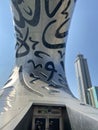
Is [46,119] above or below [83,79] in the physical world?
below

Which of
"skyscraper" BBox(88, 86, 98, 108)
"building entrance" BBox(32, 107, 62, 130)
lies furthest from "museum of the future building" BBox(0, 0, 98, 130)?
"skyscraper" BBox(88, 86, 98, 108)

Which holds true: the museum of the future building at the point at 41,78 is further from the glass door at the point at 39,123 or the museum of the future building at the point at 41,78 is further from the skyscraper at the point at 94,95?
the skyscraper at the point at 94,95

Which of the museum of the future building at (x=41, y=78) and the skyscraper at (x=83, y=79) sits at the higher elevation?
the skyscraper at (x=83, y=79)

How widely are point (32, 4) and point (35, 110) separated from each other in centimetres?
575

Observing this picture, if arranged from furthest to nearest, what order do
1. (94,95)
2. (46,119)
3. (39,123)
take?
(94,95)
(46,119)
(39,123)

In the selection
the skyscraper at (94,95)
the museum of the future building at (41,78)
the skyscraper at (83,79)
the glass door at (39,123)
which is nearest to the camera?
the museum of the future building at (41,78)

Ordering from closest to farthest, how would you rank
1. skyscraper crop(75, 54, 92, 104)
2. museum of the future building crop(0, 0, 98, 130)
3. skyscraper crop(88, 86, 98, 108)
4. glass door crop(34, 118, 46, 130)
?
museum of the future building crop(0, 0, 98, 130), glass door crop(34, 118, 46, 130), skyscraper crop(88, 86, 98, 108), skyscraper crop(75, 54, 92, 104)

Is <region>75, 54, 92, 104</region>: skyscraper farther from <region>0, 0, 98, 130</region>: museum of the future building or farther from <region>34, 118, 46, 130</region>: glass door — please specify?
<region>34, 118, 46, 130</region>: glass door

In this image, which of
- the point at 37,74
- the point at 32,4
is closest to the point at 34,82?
the point at 37,74

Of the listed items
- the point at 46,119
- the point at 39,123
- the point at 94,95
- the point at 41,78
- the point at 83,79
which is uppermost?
the point at 83,79

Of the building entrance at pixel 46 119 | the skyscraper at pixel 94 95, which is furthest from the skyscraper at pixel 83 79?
the building entrance at pixel 46 119

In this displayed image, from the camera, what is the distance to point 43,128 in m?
8.48

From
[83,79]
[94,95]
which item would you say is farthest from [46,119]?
Answer: [83,79]

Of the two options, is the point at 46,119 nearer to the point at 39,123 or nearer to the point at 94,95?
the point at 39,123
